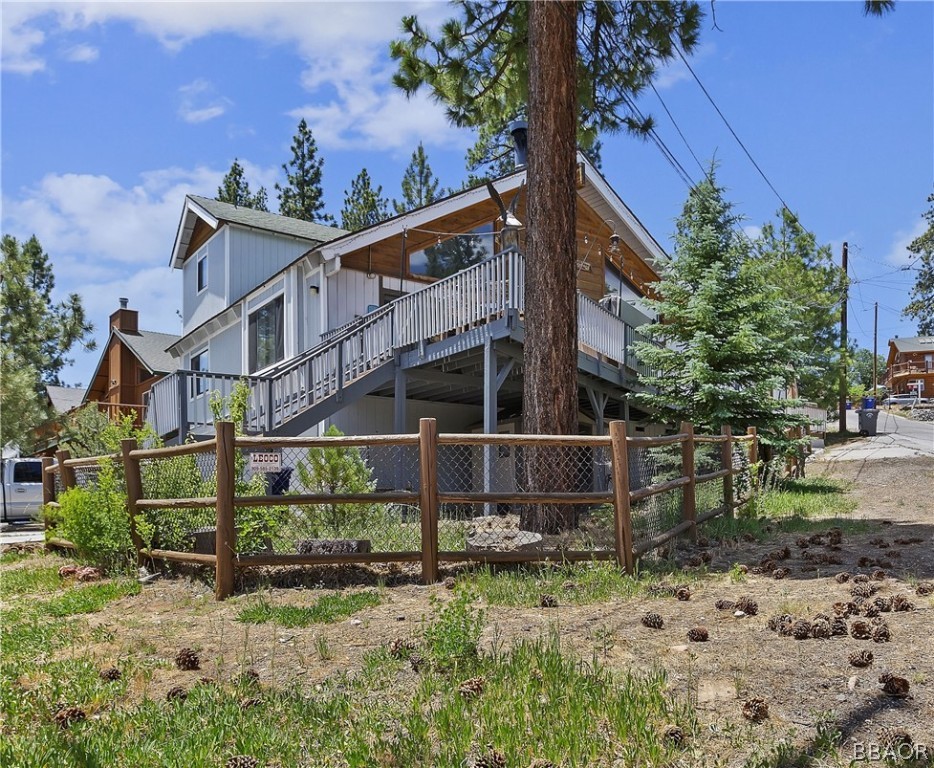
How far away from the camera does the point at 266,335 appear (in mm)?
19609

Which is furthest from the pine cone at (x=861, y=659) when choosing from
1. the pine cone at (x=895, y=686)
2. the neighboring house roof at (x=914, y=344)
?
the neighboring house roof at (x=914, y=344)

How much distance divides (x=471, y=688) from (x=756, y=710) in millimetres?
1285

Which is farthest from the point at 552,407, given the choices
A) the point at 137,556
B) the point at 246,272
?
the point at 246,272

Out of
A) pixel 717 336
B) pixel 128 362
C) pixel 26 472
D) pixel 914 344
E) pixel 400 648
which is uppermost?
pixel 914 344

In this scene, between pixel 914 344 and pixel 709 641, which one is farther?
pixel 914 344

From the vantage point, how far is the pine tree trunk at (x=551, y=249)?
30.4 ft

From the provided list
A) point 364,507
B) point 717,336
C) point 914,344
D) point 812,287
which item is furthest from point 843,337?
point 914,344

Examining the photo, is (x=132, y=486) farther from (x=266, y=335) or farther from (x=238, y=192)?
(x=238, y=192)

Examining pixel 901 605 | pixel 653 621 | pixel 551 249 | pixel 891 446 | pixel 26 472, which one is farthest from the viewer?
pixel 891 446

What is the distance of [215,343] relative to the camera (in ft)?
73.7

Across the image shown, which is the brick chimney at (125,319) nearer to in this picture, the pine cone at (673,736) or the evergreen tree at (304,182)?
the evergreen tree at (304,182)

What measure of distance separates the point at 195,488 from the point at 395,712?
4969 millimetres

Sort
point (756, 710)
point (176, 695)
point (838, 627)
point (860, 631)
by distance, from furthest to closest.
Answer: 1. point (838, 627)
2. point (860, 631)
3. point (176, 695)
4. point (756, 710)

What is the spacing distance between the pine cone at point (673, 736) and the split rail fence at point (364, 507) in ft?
10.5
